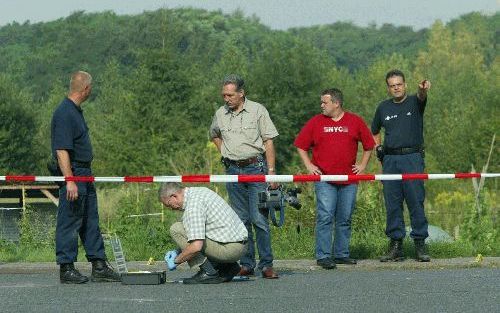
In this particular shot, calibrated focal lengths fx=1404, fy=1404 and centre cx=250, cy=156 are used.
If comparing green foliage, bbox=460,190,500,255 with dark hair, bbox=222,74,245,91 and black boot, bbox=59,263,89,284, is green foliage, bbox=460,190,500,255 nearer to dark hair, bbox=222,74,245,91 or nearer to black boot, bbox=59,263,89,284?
dark hair, bbox=222,74,245,91

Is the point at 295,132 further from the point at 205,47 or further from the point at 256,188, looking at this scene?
the point at 205,47

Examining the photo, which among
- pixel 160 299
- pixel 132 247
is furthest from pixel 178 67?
pixel 160 299

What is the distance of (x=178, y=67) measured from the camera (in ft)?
268

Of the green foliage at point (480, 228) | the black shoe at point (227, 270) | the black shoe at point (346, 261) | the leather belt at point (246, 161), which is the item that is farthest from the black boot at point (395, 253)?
the black shoe at point (227, 270)

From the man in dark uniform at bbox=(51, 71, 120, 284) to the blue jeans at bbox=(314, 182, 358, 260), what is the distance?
2450mm

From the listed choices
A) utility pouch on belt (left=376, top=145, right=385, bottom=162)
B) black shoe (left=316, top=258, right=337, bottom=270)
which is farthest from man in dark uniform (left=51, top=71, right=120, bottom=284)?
utility pouch on belt (left=376, top=145, right=385, bottom=162)

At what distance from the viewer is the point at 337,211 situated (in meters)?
14.4

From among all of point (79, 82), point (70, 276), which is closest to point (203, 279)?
point (70, 276)

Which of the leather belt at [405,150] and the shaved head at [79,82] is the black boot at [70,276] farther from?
the leather belt at [405,150]

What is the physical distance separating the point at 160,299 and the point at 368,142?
13.9ft

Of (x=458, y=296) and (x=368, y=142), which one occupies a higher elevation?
(x=368, y=142)

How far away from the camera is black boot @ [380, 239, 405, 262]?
1440 centimetres

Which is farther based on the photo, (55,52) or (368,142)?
(55,52)

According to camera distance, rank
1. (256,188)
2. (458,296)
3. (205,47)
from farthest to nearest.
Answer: (205,47) < (256,188) < (458,296)
